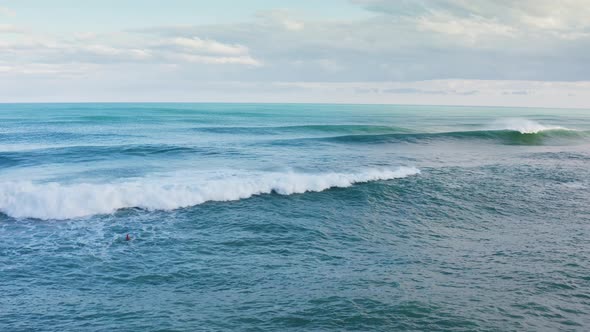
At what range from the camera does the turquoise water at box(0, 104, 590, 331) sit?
34.2 ft

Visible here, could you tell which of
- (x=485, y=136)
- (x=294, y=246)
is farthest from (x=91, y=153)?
(x=485, y=136)

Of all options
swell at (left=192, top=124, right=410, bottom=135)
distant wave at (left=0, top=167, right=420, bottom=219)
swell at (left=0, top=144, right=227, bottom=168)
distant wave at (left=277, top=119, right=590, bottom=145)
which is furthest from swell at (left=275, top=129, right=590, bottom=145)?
distant wave at (left=0, top=167, right=420, bottom=219)

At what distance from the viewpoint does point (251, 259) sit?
13.6 metres

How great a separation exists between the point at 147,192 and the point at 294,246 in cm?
874

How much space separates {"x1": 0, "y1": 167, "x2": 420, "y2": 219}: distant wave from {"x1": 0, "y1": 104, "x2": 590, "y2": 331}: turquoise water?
0.27 ft

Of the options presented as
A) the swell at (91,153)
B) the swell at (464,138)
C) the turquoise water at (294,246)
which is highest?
the swell at (464,138)

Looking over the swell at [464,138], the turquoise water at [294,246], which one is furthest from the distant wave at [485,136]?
the turquoise water at [294,246]

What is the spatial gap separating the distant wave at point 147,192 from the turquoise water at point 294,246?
8 centimetres

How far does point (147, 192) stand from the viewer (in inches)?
796

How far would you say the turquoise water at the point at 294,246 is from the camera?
1041 centimetres

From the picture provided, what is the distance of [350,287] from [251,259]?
3.45m

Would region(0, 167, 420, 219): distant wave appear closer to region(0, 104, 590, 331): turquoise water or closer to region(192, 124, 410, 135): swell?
region(0, 104, 590, 331): turquoise water

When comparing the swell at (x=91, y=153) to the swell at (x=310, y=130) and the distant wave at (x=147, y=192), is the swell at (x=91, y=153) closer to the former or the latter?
the distant wave at (x=147, y=192)

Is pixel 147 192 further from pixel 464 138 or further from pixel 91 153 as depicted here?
pixel 464 138
